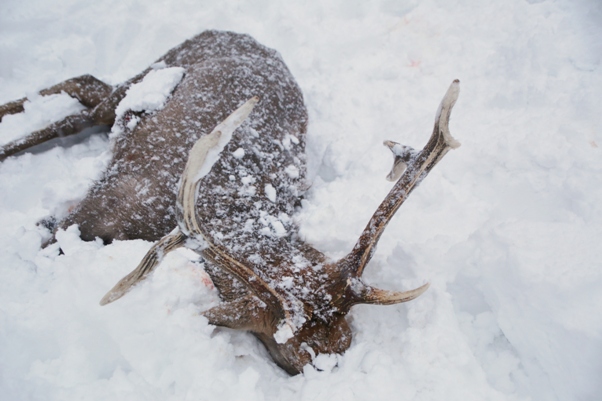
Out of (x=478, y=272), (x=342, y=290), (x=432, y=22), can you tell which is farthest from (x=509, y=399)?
(x=432, y=22)

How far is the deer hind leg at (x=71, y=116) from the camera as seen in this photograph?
361 cm

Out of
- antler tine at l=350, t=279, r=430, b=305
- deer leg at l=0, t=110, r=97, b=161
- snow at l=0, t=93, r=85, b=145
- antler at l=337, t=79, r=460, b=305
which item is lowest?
antler tine at l=350, t=279, r=430, b=305

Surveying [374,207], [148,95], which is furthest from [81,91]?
[374,207]

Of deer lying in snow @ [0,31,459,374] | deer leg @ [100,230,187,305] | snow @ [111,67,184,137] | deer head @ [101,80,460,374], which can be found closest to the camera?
deer leg @ [100,230,187,305]

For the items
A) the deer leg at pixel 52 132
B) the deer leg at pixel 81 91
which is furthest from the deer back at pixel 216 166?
the deer leg at pixel 52 132

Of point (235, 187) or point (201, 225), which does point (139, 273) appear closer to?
point (201, 225)

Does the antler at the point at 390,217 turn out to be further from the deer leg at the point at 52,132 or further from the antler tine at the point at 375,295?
the deer leg at the point at 52,132

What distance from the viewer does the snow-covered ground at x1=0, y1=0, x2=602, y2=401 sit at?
2041mm

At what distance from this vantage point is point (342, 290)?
7.32 feet

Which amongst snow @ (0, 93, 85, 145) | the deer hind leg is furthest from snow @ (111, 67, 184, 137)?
snow @ (0, 93, 85, 145)

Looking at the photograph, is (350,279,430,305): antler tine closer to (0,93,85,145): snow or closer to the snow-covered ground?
the snow-covered ground

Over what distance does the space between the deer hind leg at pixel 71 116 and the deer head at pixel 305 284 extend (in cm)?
240

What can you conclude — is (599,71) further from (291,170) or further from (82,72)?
(82,72)

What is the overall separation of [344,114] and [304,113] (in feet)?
1.47
